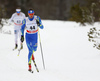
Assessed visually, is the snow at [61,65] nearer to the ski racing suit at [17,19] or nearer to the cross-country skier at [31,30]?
the cross-country skier at [31,30]

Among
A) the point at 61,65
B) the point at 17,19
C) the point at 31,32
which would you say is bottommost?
the point at 61,65

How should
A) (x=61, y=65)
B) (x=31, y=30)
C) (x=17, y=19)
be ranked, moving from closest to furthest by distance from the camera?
(x=31, y=30) < (x=61, y=65) < (x=17, y=19)

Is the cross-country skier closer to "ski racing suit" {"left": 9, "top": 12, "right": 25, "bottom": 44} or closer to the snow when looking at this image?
the snow

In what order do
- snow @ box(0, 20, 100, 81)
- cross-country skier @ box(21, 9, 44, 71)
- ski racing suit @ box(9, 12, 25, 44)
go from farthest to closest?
ski racing suit @ box(9, 12, 25, 44), cross-country skier @ box(21, 9, 44, 71), snow @ box(0, 20, 100, 81)

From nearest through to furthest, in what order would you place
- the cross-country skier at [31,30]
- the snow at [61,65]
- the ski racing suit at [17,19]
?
the snow at [61,65], the cross-country skier at [31,30], the ski racing suit at [17,19]

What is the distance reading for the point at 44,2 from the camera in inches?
2522

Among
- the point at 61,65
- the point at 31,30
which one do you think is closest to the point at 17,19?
the point at 31,30

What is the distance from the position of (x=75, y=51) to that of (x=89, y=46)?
961 mm

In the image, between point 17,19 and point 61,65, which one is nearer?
point 61,65

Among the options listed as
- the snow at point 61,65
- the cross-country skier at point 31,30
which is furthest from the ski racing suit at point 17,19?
the cross-country skier at point 31,30

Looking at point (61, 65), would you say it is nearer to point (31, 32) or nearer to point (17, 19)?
point (31, 32)

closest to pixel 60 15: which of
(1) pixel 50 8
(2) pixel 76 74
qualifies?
(1) pixel 50 8

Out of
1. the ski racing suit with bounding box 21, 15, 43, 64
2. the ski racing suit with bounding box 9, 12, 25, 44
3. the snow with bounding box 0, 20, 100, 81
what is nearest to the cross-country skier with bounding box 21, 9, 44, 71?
the ski racing suit with bounding box 21, 15, 43, 64

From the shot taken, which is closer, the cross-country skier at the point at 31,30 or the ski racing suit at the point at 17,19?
the cross-country skier at the point at 31,30
